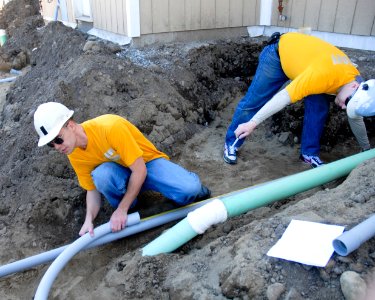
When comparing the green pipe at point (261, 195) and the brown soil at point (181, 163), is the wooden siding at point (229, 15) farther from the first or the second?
the green pipe at point (261, 195)

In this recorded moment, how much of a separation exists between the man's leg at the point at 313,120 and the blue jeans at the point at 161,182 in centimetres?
118

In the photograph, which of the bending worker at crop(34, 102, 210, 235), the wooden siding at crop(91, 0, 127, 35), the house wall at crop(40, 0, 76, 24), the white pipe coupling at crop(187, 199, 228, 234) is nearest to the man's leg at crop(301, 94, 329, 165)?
the bending worker at crop(34, 102, 210, 235)

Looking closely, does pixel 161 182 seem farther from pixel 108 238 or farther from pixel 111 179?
pixel 108 238

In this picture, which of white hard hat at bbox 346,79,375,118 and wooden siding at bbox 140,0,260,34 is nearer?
white hard hat at bbox 346,79,375,118

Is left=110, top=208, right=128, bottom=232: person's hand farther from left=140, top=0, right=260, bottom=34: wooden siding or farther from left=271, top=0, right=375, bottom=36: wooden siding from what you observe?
left=271, top=0, right=375, bottom=36: wooden siding

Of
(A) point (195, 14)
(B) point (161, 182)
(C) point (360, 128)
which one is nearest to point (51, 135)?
(B) point (161, 182)

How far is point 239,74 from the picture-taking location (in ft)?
16.4

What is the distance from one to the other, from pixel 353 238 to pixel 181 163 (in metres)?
2.25

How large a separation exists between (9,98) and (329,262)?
5.00 metres

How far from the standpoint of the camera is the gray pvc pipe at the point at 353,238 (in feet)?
5.31

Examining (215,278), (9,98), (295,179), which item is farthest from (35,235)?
(9,98)

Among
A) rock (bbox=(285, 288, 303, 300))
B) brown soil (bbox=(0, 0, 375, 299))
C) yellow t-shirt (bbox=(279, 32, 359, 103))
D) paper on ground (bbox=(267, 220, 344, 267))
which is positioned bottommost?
brown soil (bbox=(0, 0, 375, 299))

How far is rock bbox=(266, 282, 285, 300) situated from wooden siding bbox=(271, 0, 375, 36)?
385 centimetres

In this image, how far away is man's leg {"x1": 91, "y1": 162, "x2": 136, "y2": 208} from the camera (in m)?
2.70
